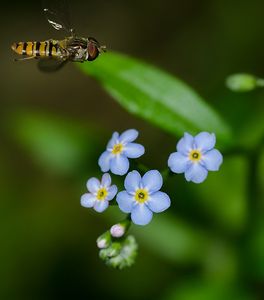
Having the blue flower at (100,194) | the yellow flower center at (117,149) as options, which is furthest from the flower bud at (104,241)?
the yellow flower center at (117,149)

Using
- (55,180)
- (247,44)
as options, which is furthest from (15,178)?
(247,44)

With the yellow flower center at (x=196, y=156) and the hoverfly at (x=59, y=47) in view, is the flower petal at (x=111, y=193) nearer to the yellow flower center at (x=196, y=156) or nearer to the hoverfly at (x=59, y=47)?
the yellow flower center at (x=196, y=156)

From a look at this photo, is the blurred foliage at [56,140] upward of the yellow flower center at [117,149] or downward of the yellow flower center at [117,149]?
upward

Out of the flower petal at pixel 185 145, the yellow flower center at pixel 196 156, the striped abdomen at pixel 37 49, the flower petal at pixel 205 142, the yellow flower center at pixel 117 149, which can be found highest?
the striped abdomen at pixel 37 49

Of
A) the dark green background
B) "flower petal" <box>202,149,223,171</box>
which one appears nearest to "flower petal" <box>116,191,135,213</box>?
"flower petal" <box>202,149,223,171</box>

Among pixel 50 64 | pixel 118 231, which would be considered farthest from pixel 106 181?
pixel 50 64

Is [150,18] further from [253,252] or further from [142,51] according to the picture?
[253,252]

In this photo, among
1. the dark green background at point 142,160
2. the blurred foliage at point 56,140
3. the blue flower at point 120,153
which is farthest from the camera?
the blurred foliage at point 56,140

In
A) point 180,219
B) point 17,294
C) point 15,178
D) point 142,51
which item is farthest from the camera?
point 142,51

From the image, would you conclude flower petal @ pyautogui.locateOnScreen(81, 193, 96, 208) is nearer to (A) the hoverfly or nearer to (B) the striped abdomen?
(A) the hoverfly
